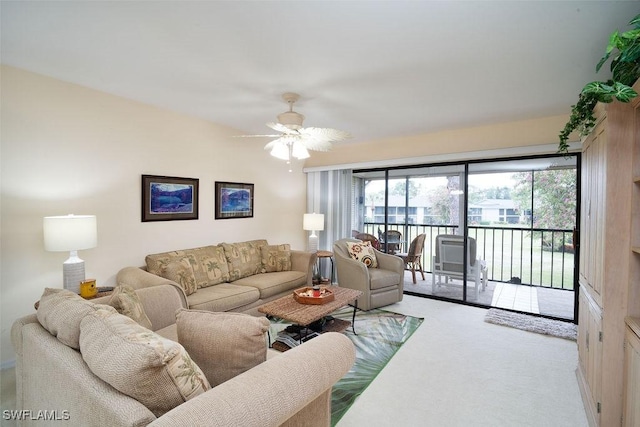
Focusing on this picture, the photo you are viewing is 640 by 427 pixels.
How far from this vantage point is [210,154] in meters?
3.70

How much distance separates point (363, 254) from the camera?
409 centimetres

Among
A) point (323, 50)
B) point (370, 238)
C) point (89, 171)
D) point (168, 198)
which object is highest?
point (323, 50)

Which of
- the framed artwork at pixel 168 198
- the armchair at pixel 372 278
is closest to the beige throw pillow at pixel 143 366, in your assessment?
the framed artwork at pixel 168 198

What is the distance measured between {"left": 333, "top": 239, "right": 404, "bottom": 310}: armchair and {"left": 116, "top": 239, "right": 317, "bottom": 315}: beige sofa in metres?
0.45

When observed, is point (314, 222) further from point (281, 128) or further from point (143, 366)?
point (143, 366)

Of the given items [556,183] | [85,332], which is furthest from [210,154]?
[556,183]

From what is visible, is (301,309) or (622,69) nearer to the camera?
(622,69)

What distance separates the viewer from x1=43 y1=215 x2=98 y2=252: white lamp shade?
2.11 meters

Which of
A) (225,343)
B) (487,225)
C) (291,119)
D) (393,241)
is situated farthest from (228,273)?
(487,225)

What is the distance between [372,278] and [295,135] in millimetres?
2084

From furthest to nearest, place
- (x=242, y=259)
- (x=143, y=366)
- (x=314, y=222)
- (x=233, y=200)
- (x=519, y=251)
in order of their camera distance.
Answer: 1. (x=314, y=222)
2. (x=519, y=251)
3. (x=233, y=200)
4. (x=242, y=259)
5. (x=143, y=366)

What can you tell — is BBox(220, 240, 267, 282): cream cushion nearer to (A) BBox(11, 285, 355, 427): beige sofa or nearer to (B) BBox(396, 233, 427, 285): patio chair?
(A) BBox(11, 285, 355, 427): beige sofa

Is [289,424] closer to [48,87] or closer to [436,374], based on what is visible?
[436,374]

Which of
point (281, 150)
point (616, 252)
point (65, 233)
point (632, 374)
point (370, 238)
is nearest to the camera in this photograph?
point (632, 374)
